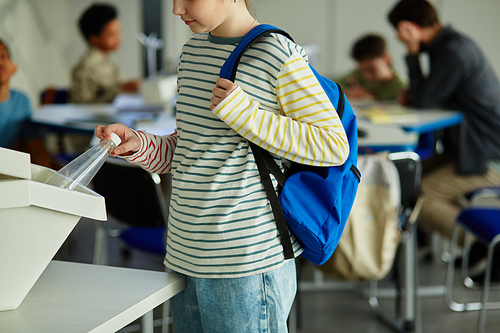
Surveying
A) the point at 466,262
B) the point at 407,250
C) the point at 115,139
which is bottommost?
the point at 466,262

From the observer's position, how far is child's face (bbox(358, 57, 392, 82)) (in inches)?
140

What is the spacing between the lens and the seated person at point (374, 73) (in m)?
3.53

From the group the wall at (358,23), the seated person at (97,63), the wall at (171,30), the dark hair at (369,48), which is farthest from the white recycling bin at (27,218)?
the wall at (358,23)

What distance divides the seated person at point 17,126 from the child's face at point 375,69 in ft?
6.94

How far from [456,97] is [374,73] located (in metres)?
0.80

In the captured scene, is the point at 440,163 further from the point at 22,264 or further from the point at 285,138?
the point at 22,264

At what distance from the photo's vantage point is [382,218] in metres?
1.79

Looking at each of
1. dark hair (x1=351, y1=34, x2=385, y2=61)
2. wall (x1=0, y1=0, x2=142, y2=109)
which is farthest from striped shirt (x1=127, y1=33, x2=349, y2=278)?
wall (x1=0, y1=0, x2=142, y2=109)

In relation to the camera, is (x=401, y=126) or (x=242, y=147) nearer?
(x=242, y=147)

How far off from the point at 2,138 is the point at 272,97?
1787 mm

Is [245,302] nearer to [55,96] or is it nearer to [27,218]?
[27,218]

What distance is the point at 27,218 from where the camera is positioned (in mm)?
801

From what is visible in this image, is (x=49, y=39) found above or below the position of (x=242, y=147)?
below

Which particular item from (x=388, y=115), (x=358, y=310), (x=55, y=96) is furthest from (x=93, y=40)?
(x=358, y=310)
